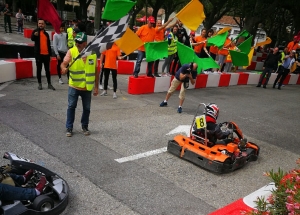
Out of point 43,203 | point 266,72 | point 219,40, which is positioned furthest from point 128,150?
point 266,72

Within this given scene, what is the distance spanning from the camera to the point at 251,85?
1401cm

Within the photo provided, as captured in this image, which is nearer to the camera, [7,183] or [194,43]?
[7,183]

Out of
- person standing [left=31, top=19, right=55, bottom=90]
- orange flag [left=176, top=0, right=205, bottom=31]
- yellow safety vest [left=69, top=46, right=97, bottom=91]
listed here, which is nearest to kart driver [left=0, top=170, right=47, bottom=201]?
yellow safety vest [left=69, top=46, right=97, bottom=91]

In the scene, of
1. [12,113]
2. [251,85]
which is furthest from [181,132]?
[251,85]

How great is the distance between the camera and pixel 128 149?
Result: 5.10 m

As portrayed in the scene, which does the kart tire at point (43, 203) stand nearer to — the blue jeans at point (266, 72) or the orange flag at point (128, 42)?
the orange flag at point (128, 42)

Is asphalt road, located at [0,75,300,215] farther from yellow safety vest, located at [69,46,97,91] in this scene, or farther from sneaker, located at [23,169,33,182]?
yellow safety vest, located at [69,46,97,91]

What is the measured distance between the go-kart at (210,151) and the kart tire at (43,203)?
2423 mm

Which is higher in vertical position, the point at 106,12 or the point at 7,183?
the point at 106,12

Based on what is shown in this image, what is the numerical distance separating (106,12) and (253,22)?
43.8 feet

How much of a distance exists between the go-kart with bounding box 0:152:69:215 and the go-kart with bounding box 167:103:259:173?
2.17 m

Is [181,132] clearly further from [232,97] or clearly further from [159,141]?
[232,97]

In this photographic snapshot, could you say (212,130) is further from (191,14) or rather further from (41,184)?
(191,14)

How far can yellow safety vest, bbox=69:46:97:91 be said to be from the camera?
16.3 feet
